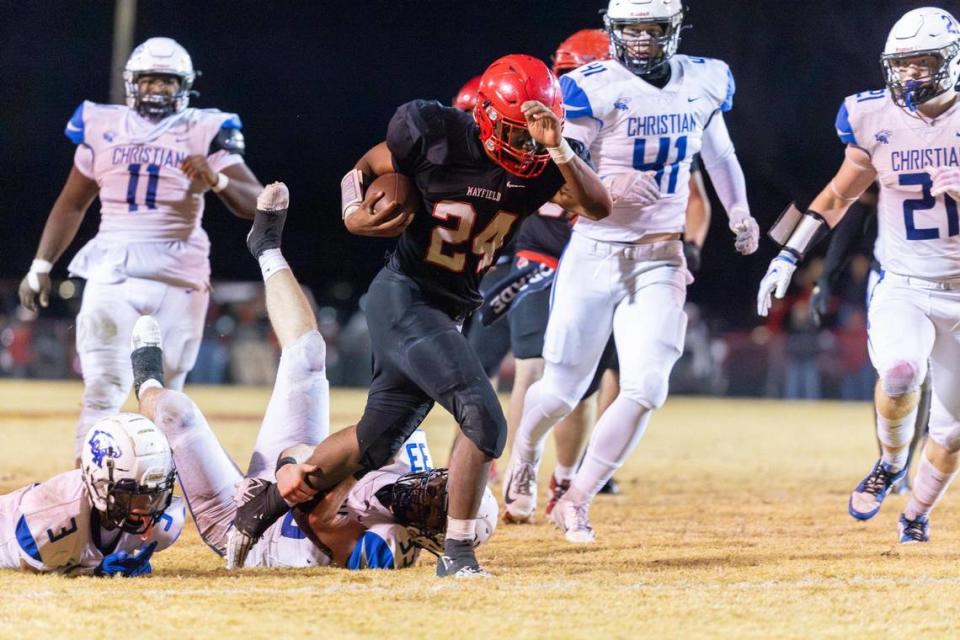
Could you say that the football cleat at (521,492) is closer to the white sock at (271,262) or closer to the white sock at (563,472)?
the white sock at (563,472)

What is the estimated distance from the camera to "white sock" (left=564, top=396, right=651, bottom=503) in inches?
222

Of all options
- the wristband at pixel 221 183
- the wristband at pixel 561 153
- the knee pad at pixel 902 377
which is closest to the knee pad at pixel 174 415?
the wristband at pixel 561 153

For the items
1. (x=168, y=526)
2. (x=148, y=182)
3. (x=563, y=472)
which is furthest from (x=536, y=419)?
(x=148, y=182)

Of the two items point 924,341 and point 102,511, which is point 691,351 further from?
point 102,511

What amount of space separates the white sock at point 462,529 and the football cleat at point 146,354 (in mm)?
1623

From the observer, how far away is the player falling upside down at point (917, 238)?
217 inches

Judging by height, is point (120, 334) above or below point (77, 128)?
below

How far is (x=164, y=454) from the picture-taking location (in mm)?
4211

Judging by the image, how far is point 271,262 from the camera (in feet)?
17.5

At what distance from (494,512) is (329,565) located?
60cm

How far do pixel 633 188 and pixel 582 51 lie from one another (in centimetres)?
179

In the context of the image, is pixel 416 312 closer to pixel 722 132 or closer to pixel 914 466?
pixel 722 132

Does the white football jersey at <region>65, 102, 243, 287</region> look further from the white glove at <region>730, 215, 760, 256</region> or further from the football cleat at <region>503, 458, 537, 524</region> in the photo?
the white glove at <region>730, 215, 760, 256</region>

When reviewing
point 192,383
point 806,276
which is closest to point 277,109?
point 192,383
